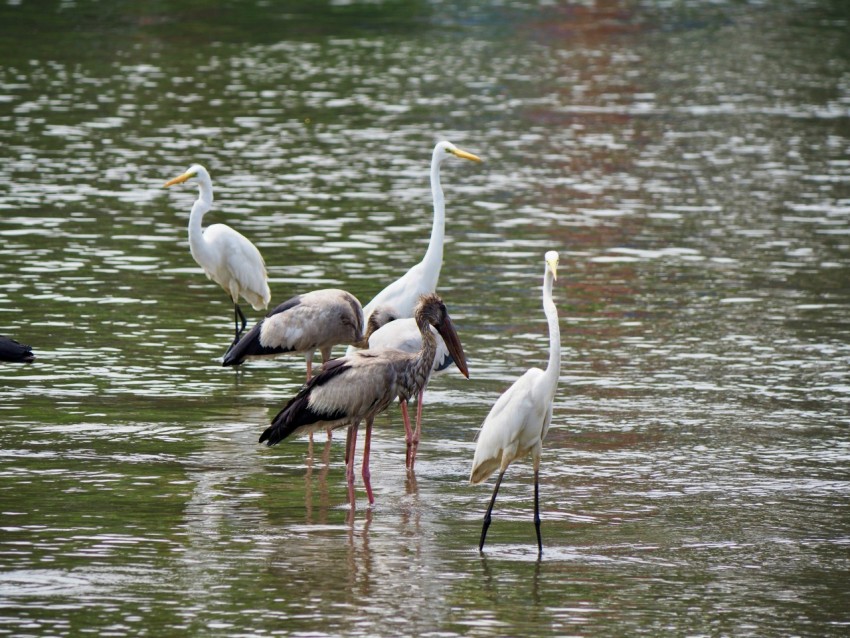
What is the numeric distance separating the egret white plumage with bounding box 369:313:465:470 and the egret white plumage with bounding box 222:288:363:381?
224mm

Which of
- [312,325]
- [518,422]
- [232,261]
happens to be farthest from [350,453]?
[232,261]

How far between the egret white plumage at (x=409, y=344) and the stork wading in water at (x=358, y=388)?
0.81 meters

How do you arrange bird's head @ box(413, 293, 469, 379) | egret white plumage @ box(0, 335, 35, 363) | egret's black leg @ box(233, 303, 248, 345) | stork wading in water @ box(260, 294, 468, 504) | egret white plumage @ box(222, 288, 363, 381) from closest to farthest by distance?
stork wading in water @ box(260, 294, 468, 504), bird's head @ box(413, 293, 469, 379), egret white plumage @ box(0, 335, 35, 363), egret white plumage @ box(222, 288, 363, 381), egret's black leg @ box(233, 303, 248, 345)

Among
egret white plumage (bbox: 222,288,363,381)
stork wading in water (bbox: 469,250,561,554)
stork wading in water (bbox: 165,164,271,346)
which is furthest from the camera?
stork wading in water (bbox: 165,164,271,346)

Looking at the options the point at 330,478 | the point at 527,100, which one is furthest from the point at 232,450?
the point at 527,100

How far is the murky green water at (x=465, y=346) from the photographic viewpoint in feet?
31.2

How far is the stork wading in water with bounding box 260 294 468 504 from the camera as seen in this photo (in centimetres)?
1109

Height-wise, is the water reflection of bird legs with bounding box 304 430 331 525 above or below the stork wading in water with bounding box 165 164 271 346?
below

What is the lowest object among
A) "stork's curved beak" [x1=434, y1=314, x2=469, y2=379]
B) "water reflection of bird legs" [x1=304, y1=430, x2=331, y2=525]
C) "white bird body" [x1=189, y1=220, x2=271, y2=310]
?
"water reflection of bird legs" [x1=304, y1=430, x2=331, y2=525]

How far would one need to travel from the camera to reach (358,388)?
11102mm

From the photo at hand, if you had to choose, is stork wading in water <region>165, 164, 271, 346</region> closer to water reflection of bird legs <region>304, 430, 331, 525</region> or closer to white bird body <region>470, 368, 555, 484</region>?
water reflection of bird legs <region>304, 430, 331, 525</region>

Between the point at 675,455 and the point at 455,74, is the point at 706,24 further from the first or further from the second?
the point at 675,455

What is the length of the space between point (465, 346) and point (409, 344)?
3461 millimetres

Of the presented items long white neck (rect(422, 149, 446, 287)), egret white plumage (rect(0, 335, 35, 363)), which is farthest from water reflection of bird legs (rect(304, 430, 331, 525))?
egret white plumage (rect(0, 335, 35, 363))
